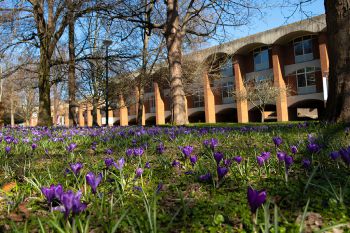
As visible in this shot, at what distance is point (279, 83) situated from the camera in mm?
39094

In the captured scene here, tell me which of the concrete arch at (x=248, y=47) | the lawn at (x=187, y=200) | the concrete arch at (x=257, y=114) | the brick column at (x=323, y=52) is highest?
the concrete arch at (x=248, y=47)

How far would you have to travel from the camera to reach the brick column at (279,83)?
1516 inches

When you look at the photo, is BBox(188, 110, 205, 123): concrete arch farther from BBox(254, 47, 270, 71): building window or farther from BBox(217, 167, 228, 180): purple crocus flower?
BBox(217, 167, 228, 180): purple crocus flower

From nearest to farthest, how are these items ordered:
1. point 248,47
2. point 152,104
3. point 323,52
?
1. point 323,52
2. point 248,47
3. point 152,104

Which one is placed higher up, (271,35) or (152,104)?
(271,35)

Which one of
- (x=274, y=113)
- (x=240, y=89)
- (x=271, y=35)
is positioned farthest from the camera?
(x=274, y=113)

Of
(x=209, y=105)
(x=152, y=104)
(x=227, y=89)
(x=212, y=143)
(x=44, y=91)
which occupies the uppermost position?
(x=227, y=89)

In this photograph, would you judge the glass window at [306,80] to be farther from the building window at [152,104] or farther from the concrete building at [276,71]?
the building window at [152,104]

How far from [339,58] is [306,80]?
33.5m

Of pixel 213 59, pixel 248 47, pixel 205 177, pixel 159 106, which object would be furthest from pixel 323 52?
pixel 205 177

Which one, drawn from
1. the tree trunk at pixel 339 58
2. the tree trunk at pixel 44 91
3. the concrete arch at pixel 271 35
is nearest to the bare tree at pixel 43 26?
the tree trunk at pixel 44 91

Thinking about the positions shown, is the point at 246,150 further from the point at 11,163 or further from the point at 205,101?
the point at 205,101

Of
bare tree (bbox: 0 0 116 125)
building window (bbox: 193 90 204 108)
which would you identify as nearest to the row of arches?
building window (bbox: 193 90 204 108)

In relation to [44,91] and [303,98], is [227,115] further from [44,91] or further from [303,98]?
[44,91]
